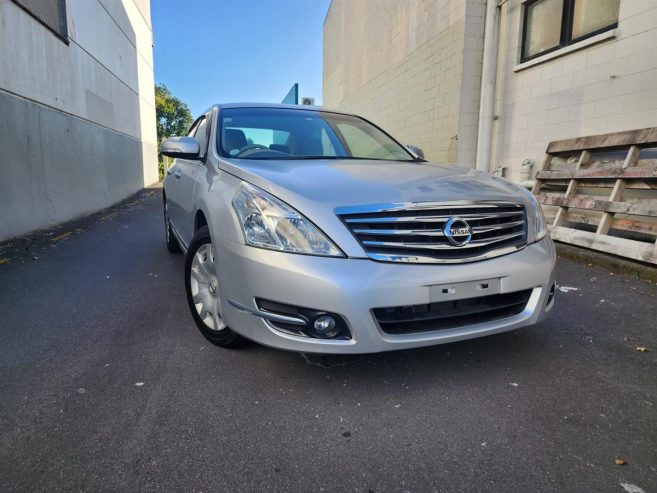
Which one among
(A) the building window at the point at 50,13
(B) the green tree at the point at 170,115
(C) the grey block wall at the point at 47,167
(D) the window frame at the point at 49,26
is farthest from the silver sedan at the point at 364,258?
(B) the green tree at the point at 170,115

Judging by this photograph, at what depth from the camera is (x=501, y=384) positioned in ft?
7.16

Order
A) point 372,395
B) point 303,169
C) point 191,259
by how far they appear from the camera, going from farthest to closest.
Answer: point 191,259 → point 303,169 → point 372,395

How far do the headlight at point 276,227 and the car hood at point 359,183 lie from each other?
6 cm

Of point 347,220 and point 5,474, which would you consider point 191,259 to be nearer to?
point 347,220

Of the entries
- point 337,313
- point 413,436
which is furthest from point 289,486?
point 337,313

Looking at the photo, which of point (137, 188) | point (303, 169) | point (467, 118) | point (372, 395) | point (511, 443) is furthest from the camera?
point (137, 188)

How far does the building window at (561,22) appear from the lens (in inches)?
207

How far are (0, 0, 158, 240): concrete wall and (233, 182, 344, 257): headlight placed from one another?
503cm

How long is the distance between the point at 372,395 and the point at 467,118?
6.49 metres

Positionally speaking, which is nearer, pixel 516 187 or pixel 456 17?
pixel 516 187

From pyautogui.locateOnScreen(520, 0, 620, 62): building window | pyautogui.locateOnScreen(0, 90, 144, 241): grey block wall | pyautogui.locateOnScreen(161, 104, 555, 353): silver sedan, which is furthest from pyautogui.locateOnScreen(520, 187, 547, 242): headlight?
pyautogui.locateOnScreen(0, 90, 144, 241): grey block wall

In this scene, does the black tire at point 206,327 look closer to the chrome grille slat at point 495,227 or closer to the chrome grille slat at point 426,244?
the chrome grille slat at point 426,244

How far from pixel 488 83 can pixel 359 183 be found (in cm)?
590

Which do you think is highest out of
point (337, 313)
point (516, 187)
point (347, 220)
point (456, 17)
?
point (456, 17)
